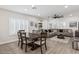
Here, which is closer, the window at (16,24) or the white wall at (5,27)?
the white wall at (5,27)

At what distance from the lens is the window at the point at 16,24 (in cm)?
551

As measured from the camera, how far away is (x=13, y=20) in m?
5.70

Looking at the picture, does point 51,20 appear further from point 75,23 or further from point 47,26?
point 75,23

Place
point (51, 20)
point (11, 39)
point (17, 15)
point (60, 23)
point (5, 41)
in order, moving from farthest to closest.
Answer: point (51, 20)
point (60, 23)
point (17, 15)
point (11, 39)
point (5, 41)

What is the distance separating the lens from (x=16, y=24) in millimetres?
6027

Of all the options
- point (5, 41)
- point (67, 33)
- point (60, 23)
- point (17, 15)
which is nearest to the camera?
point (5, 41)

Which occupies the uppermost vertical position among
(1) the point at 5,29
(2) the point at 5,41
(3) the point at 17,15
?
(3) the point at 17,15

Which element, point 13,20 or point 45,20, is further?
point 45,20

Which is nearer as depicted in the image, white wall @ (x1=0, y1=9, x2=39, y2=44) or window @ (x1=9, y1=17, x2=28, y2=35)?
white wall @ (x1=0, y1=9, x2=39, y2=44)

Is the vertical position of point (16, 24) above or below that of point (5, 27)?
above

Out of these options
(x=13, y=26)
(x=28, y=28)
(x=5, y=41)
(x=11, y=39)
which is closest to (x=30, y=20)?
(x=28, y=28)

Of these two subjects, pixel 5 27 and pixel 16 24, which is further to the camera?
pixel 16 24

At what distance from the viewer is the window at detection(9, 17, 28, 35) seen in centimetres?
551

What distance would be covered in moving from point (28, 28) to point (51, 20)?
4.42 m
